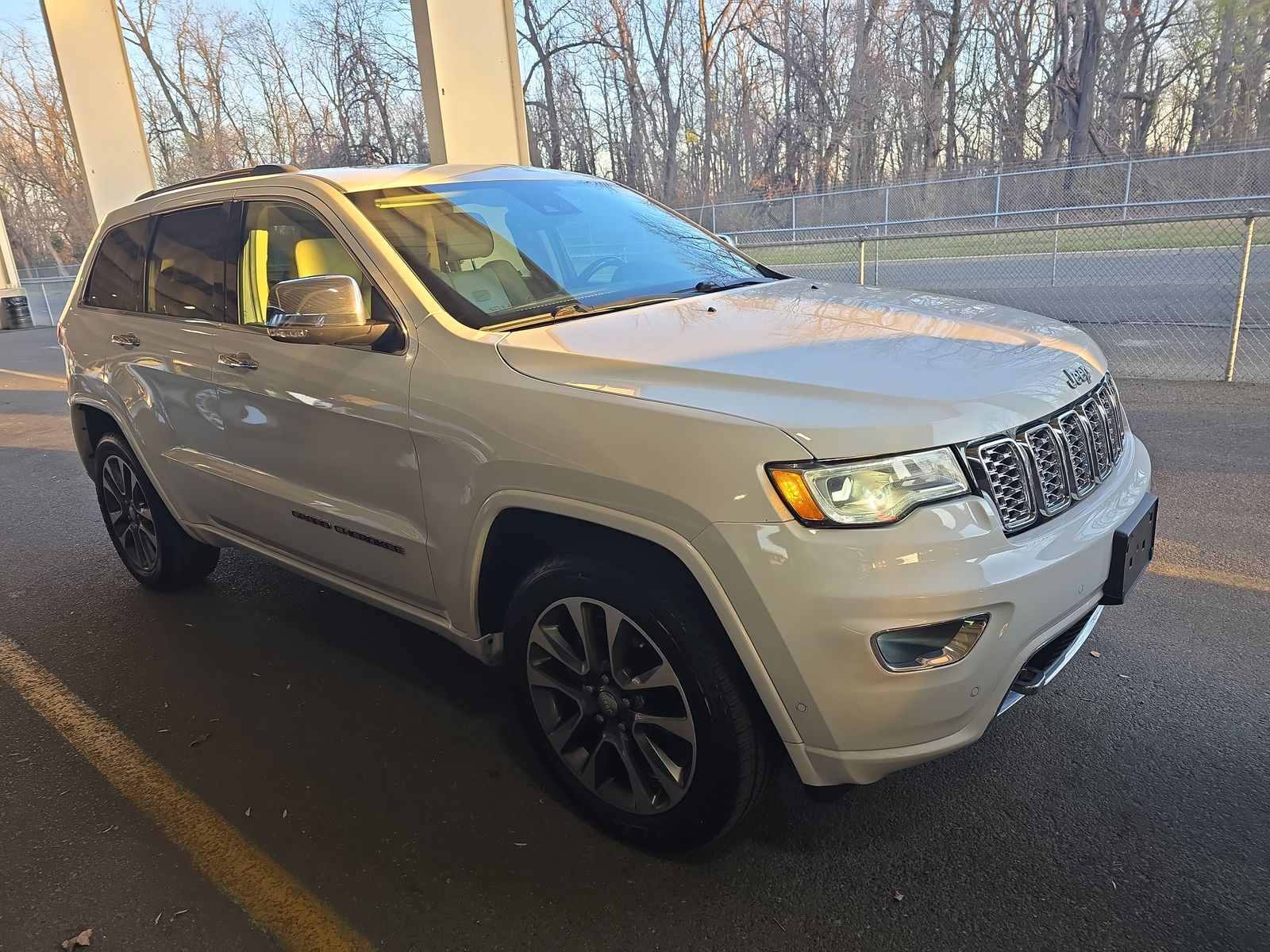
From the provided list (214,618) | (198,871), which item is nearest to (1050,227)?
→ (214,618)

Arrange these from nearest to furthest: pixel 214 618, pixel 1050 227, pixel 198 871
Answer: pixel 198 871, pixel 214 618, pixel 1050 227

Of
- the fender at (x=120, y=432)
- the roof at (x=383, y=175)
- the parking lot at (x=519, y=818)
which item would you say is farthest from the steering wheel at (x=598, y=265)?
the fender at (x=120, y=432)

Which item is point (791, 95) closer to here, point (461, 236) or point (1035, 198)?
point (1035, 198)

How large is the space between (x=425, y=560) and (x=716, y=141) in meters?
30.1

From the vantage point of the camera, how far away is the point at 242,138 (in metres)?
29.4

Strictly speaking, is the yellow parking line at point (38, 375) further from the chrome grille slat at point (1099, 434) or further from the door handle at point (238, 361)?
the chrome grille slat at point (1099, 434)

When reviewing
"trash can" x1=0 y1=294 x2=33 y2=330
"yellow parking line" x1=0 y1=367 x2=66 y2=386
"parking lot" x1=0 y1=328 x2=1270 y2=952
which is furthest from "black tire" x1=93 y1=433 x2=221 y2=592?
"trash can" x1=0 y1=294 x2=33 y2=330

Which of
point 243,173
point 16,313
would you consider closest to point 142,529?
point 243,173

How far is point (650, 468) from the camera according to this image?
84.3 inches

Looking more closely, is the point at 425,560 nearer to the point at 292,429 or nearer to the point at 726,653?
the point at 292,429

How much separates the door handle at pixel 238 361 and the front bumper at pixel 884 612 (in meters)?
2.10

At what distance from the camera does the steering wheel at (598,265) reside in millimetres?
3273

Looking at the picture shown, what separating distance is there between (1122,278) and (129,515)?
1237cm

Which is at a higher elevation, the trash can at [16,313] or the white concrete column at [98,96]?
the white concrete column at [98,96]
